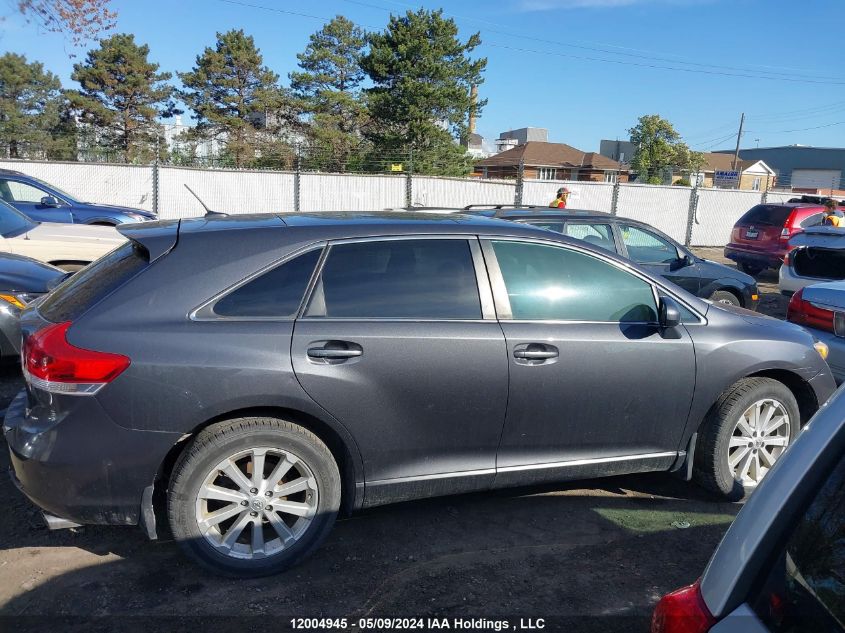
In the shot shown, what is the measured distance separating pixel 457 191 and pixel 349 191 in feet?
10.8

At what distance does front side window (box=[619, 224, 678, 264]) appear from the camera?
7.97 meters

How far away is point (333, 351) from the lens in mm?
3217

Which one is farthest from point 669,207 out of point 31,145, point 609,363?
point 31,145

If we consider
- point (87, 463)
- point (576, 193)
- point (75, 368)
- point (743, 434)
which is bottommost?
point (743, 434)

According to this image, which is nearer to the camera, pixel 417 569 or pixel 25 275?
pixel 417 569

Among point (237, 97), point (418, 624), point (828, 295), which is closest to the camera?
point (418, 624)

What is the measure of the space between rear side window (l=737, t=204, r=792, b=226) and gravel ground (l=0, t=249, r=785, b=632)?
11420 millimetres

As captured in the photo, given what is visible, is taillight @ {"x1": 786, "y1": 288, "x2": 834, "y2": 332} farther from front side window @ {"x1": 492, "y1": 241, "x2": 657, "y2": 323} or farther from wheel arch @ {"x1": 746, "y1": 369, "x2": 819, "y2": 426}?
front side window @ {"x1": 492, "y1": 241, "x2": 657, "y2": 323}

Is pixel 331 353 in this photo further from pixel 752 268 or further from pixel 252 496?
pixel 752 268

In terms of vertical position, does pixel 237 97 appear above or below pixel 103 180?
above

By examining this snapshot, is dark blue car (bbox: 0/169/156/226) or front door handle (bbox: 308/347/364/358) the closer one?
front door handle (bbox: 308/347/364/358)

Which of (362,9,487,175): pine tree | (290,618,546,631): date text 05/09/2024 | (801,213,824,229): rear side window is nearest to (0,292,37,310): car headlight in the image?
(290,618,546,631): date text 05/09/2024

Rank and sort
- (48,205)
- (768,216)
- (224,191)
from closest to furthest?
(48,205) → (768,216) → (224,191)

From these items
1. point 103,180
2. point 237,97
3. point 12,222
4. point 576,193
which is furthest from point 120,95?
point 12,222
